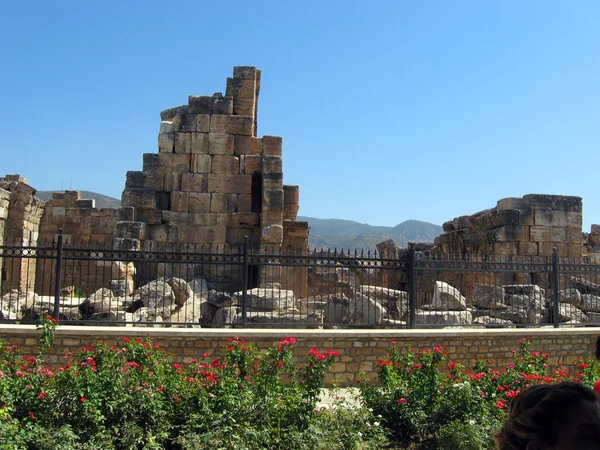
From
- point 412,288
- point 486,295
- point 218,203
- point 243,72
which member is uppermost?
point 243,72

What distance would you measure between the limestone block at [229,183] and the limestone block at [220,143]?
0.53 meters

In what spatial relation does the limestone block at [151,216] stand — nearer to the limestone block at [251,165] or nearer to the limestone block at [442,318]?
the limestone block at [251,165]

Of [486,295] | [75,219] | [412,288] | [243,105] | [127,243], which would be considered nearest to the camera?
[412,288]

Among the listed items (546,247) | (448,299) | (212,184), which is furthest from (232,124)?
(546,247)

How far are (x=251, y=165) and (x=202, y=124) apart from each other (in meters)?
1.45

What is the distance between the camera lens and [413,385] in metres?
6.79

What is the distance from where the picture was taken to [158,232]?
13.6m

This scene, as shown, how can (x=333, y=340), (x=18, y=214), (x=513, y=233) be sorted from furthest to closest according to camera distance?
(x=18, y=214) → (x=513, y=233) → (x=333, y=340)

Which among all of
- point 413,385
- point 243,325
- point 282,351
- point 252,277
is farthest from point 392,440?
point 252,277

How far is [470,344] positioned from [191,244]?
653 cm

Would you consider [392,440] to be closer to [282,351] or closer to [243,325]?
[282,351]

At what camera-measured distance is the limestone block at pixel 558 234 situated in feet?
48.9

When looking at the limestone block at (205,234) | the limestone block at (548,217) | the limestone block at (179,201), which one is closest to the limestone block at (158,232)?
the limestone block at (205,234)

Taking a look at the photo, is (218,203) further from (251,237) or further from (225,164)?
(251,237)
